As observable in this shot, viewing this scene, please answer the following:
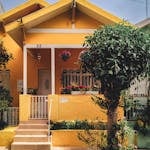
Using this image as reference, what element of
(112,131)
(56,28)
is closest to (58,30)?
(56,28)

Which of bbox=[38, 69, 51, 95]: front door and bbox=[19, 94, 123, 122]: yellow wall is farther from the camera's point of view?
bbox=[38, 69, 51, 95]: front door

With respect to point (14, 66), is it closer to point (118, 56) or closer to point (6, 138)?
point (6, 138)

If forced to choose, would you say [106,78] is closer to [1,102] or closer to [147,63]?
[147,63]

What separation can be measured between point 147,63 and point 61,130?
17.5 ft

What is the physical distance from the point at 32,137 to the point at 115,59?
5325 mm

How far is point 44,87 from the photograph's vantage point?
24359 millimetres

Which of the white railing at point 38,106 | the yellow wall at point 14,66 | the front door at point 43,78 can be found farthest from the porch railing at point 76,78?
the yellow wall at point 14,66

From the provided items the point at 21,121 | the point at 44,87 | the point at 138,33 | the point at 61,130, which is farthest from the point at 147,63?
the point at 44,87

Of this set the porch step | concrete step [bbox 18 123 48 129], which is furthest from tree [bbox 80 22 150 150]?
concrete step [bbox 18 123 48 129]

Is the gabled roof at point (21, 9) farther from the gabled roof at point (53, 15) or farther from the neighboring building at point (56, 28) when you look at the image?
the gabled roof at point (53, 15)

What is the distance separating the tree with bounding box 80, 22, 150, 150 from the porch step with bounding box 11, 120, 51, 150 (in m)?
3.44

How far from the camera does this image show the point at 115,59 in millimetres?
13906

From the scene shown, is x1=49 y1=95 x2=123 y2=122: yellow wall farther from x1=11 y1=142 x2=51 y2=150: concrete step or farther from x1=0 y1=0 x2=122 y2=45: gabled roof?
x1=0 y1=0 x2=122 y2=45: gabled roof

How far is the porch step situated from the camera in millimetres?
16703
